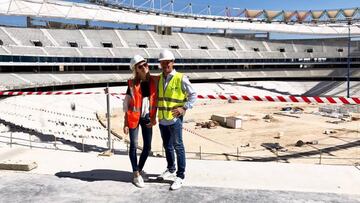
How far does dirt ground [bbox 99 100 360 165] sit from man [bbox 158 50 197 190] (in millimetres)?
8595

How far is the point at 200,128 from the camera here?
87.8 ft

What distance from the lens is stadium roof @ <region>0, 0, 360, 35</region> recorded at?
1753 inches

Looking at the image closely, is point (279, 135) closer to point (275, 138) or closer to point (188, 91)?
point (275, 138)

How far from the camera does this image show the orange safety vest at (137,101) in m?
5.07

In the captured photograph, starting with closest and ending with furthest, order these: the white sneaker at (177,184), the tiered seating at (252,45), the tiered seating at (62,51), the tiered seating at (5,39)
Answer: the white sneaker at (177,184), the tiered seating at (5,39), the tiered seating at (62,51), the tiered seating at (252,45)

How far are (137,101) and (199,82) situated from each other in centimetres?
5184

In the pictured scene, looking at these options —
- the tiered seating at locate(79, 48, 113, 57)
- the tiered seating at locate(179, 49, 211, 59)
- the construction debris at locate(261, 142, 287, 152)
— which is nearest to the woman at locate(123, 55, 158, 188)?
the construction debris at locate(261, 142, 287, 152)

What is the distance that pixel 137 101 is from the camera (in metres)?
5.07

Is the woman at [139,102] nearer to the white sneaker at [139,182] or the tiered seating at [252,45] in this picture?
the white sneaker at [139,182]

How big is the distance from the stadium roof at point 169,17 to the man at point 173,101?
44.6 meters

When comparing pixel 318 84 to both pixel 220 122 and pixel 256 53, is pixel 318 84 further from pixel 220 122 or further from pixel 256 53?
pixel 220 122

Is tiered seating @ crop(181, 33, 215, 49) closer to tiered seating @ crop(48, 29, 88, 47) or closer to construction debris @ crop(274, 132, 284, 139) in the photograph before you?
tiered seating @ crop(48, 29, 88, 47)

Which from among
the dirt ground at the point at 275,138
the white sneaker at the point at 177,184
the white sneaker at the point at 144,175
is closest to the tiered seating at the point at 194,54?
the dirt ground at the point at 275,138

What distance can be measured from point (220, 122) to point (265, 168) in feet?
74.1
